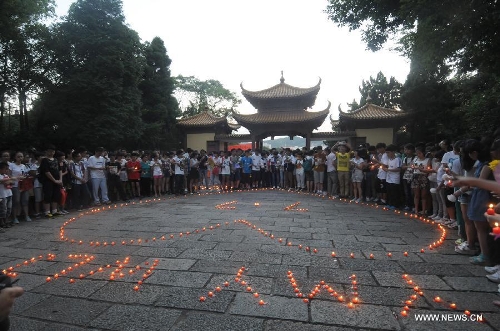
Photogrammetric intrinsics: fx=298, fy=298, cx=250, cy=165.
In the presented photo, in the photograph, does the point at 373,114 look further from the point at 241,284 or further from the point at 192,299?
the point at 192,299

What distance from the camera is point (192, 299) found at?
288 centimetres

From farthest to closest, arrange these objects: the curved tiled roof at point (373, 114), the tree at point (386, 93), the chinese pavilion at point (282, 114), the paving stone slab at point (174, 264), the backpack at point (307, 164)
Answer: the tree at point (386, 93) → the chinese pavilion at point (282, 114) → the curved tiled roof at point (373, 114) → the backpack at point (307, 164) → the paving stone slab at point (174, 264)

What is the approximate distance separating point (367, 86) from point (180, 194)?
32.9 meters

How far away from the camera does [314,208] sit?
308 inches

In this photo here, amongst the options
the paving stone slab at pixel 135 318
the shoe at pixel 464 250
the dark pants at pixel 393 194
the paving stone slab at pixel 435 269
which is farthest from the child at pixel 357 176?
the paving stone slab at pixel 135 318

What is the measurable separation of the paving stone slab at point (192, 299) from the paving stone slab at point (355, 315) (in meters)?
0.83

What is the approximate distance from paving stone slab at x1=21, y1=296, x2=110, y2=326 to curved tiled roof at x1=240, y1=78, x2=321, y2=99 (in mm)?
18120

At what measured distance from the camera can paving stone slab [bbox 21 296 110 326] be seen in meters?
2.58

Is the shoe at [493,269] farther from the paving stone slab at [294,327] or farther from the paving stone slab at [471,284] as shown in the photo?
the paving stone slab at [294,327]

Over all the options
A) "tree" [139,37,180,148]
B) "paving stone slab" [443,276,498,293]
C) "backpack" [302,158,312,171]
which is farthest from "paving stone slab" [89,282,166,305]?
"tree" [139,37,180,148]

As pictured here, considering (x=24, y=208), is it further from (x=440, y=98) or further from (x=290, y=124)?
(x=440, y=98)

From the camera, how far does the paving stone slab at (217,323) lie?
7.88 feet

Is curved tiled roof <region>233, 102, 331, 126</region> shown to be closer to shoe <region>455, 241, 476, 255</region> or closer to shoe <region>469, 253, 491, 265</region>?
shoe <region>455, 241, 476, 255</region>

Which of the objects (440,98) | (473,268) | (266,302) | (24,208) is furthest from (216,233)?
(440,98)
